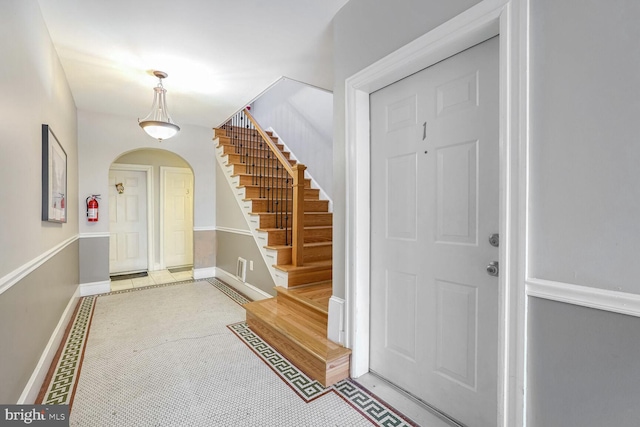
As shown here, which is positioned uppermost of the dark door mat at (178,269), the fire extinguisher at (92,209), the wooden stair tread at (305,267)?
the fire extinguisher at (92,209)

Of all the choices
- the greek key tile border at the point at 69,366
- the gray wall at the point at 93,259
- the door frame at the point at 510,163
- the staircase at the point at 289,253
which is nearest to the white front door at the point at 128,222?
the gray wall at the point at 93,259

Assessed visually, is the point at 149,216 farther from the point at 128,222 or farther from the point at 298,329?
the point at 298,329

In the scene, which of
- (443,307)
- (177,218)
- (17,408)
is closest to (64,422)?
(17,408)

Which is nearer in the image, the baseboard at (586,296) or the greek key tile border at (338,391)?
the baseboard at (586,296)

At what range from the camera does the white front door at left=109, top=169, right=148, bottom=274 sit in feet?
16.4

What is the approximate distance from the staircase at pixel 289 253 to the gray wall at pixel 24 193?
1426mm

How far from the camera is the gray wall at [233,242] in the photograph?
3457 mm

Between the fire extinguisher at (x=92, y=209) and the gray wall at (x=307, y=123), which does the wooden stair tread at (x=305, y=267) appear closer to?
the gray wall at (x=307, y=123)

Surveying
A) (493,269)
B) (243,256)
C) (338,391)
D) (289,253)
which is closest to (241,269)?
(243,256)

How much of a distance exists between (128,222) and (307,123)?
361cm

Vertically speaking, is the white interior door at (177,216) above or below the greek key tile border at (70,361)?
above

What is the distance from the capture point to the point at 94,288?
3.86 m

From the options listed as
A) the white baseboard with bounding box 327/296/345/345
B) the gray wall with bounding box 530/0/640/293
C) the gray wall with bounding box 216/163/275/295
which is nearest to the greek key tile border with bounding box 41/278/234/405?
the gray wall with bounding box 216/163/275/295

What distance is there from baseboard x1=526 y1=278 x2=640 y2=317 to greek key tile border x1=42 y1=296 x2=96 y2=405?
8.03 feet
